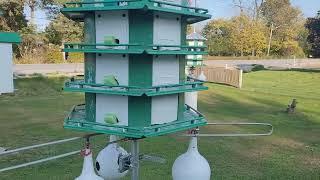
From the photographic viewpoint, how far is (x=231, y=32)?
53.6 metres

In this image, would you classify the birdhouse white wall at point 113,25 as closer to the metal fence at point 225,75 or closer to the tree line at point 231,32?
the tree line at point 231,32

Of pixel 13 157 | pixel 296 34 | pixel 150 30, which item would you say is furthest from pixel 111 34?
pixel 296 34

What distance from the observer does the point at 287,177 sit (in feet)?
25.9

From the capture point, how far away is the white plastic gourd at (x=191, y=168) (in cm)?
397

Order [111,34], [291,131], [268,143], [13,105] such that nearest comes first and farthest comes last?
[111,34] → [268,143] → [291,131] → [13,105]

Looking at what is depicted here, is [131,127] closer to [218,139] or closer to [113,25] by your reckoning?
[113,25]

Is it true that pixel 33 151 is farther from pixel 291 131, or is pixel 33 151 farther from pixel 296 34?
pixel 296 34

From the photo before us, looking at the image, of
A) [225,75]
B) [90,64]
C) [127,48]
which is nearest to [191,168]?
[127,48]

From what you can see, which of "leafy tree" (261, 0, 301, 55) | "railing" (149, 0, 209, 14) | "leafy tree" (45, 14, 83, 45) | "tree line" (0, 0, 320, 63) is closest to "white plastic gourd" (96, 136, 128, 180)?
"railing" (149, 0, 209, 14)

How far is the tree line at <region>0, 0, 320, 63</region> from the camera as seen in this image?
34344 mm

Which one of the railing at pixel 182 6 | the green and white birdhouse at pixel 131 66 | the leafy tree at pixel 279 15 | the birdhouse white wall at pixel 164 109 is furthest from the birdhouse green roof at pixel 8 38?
the leafy tree at pixel 279 15

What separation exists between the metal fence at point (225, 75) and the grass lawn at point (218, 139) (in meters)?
2.71

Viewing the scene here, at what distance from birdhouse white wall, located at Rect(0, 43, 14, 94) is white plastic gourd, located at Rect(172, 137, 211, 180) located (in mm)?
12177

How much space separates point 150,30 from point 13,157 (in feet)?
20.2
